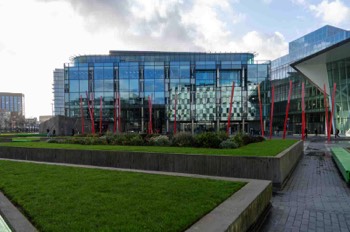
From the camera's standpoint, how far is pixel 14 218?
5.30m

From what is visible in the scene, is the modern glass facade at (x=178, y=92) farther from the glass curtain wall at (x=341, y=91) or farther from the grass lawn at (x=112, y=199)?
the grass lawn at (x=112, y=199)

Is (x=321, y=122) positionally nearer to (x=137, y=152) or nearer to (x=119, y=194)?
(x=137, y=152)

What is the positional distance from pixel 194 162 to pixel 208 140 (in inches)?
151

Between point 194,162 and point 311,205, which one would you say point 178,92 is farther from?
point 311,205

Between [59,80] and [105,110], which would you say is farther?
[59,80]

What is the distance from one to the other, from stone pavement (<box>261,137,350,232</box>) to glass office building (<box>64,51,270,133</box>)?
51.4 meters

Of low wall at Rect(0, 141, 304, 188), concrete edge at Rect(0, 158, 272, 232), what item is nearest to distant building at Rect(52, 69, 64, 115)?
low wall at Rect(0, 141, 304, 188)

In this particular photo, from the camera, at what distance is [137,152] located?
1332 cm

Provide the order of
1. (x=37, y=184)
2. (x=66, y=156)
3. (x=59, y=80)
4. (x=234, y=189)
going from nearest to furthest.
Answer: (x=234, y=189)
(x=37, y=184)
(x=66, y=156)
(x=59, y=80)

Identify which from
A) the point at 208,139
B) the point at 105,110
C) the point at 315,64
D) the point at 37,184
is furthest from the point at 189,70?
the point at 37,184

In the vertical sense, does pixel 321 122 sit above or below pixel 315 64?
below

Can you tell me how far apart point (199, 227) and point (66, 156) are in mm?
12218

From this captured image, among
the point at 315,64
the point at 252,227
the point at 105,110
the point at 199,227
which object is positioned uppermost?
the point at 315,64

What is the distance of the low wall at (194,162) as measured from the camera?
430 inches
